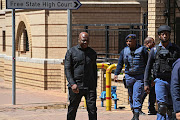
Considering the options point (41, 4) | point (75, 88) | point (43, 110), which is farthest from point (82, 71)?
point (41, 4)

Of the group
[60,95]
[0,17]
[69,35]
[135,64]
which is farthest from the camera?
[0,17]

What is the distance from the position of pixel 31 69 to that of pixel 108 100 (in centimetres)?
891

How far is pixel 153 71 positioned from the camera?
8094 millimetres

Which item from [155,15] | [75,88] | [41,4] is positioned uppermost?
[41,4]

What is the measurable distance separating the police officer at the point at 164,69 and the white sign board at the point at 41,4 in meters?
6.12

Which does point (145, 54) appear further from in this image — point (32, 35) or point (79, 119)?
point (32, 35)

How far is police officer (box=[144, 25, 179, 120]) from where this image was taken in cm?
776

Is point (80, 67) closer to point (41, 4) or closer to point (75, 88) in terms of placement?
point (75, 88)

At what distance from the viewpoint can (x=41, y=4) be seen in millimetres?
13648

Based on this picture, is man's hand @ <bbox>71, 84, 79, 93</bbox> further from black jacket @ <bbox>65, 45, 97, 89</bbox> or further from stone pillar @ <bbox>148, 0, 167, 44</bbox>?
stone pillar @ <bbox>148, 0, 167, 44</bbox>

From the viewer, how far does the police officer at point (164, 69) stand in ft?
25.5

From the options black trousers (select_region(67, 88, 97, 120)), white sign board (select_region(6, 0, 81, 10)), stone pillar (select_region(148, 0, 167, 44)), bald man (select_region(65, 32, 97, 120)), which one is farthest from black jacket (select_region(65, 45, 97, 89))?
white sign board (select_region(6, 0, 81, 10))

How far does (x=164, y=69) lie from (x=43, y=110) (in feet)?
17.1

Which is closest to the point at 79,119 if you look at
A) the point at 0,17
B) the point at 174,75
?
the point at 174,75
